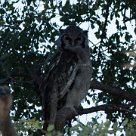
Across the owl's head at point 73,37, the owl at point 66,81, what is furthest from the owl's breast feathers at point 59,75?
the owl's head at point 73,37

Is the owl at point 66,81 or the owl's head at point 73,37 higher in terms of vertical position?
the owl's head at point 73,37

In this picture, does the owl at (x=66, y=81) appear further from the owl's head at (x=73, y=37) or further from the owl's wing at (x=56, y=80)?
the owl's head at (x=73, y=37)

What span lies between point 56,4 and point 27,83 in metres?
0.99

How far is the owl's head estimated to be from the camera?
768 cm

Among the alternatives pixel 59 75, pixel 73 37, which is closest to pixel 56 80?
pixel 59 75

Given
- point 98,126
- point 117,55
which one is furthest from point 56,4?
point 98,126

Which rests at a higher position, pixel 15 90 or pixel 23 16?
pixel 23 16

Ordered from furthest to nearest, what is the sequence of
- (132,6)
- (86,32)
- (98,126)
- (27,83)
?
(86,32) → (132,6) → (27,83) → (98,126)

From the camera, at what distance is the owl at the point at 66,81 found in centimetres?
686

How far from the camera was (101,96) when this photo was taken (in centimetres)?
717

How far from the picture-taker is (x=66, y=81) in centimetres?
716

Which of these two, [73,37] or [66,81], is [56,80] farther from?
[73,37]

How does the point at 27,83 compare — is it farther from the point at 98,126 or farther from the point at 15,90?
the point at 98,126

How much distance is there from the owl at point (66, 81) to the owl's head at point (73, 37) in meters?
0.11
